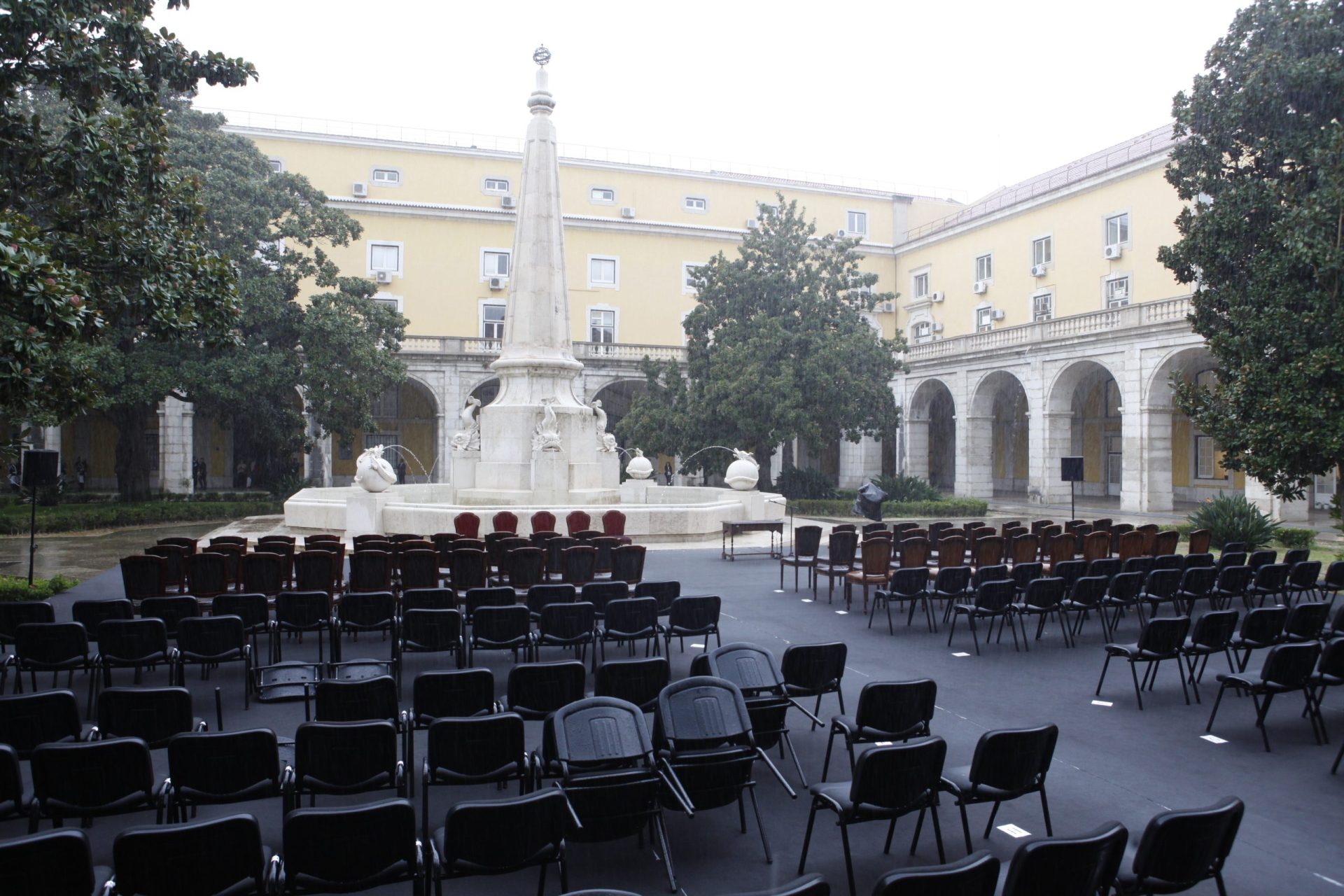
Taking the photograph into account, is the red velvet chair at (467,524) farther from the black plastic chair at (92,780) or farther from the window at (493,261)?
the window at (493,261)

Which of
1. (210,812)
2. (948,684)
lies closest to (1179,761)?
(948,684)

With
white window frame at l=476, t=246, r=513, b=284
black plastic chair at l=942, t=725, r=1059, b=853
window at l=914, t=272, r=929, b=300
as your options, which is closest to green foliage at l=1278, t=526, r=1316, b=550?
black plastic chair at l=942, t=725, r=1059, b=853

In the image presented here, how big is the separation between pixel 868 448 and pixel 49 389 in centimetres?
3485

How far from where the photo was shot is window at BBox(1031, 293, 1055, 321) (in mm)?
35706

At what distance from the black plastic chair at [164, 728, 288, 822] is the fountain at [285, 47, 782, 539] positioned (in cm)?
1404

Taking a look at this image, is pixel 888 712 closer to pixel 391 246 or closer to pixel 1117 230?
pixel 1117 230

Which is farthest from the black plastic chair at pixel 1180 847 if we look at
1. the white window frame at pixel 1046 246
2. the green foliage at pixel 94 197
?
the white window frame at pixel 1046 246

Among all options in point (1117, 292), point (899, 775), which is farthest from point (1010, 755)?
point (1117, 292)

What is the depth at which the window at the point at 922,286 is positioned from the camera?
4328 centimetres

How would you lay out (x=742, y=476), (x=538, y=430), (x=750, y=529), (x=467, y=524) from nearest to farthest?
1. (x=750, y=529)
2. (x=467, y=524)
3. (x=538, y=430)
4. (x=742, y=476)

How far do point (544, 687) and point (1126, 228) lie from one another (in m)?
33.2

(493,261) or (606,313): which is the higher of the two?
(493,261)

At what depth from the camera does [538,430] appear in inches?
747

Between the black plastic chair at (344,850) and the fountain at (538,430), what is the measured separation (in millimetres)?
14755
